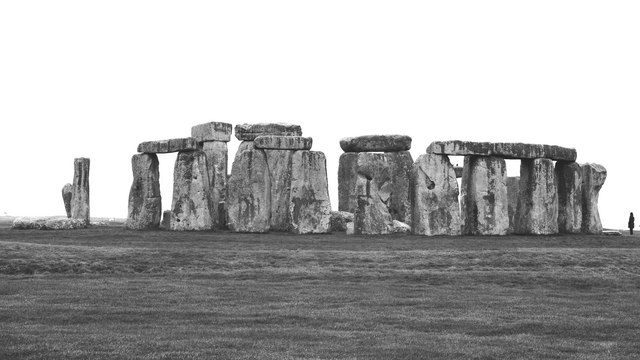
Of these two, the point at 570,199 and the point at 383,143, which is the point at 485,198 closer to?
the point at 383,143

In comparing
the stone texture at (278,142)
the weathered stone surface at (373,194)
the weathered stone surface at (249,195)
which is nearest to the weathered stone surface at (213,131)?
the stone texture at (278,142)

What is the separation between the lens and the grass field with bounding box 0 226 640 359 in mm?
13422

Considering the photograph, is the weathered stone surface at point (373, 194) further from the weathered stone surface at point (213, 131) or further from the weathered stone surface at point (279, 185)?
the weathered stone surface at point (213, 131)

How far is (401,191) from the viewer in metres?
37.0

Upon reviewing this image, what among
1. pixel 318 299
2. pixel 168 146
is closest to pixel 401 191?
pixel 168 146

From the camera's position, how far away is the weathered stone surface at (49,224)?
130ft

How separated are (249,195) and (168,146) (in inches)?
178

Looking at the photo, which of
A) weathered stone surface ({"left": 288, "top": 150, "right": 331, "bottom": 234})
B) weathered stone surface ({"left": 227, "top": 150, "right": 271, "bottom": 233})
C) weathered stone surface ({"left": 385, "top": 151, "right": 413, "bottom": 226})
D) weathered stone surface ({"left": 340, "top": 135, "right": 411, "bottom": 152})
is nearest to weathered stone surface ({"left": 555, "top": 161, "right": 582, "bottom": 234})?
weathered stone surface ({"left": 385, "top": 151, "right": 413, "bottom": 226})

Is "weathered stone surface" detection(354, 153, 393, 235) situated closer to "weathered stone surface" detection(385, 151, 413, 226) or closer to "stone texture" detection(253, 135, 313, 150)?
"weathered stone surface" detection(385, 151, 413, 226)

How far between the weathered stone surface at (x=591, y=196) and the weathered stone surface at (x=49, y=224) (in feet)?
71.3

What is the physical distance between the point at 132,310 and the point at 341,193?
25.8 m

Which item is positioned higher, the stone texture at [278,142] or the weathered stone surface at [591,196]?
the stone texture at [278,142]

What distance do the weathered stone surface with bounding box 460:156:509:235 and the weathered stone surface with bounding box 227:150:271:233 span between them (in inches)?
308

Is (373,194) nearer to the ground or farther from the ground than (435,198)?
farther from the ground
